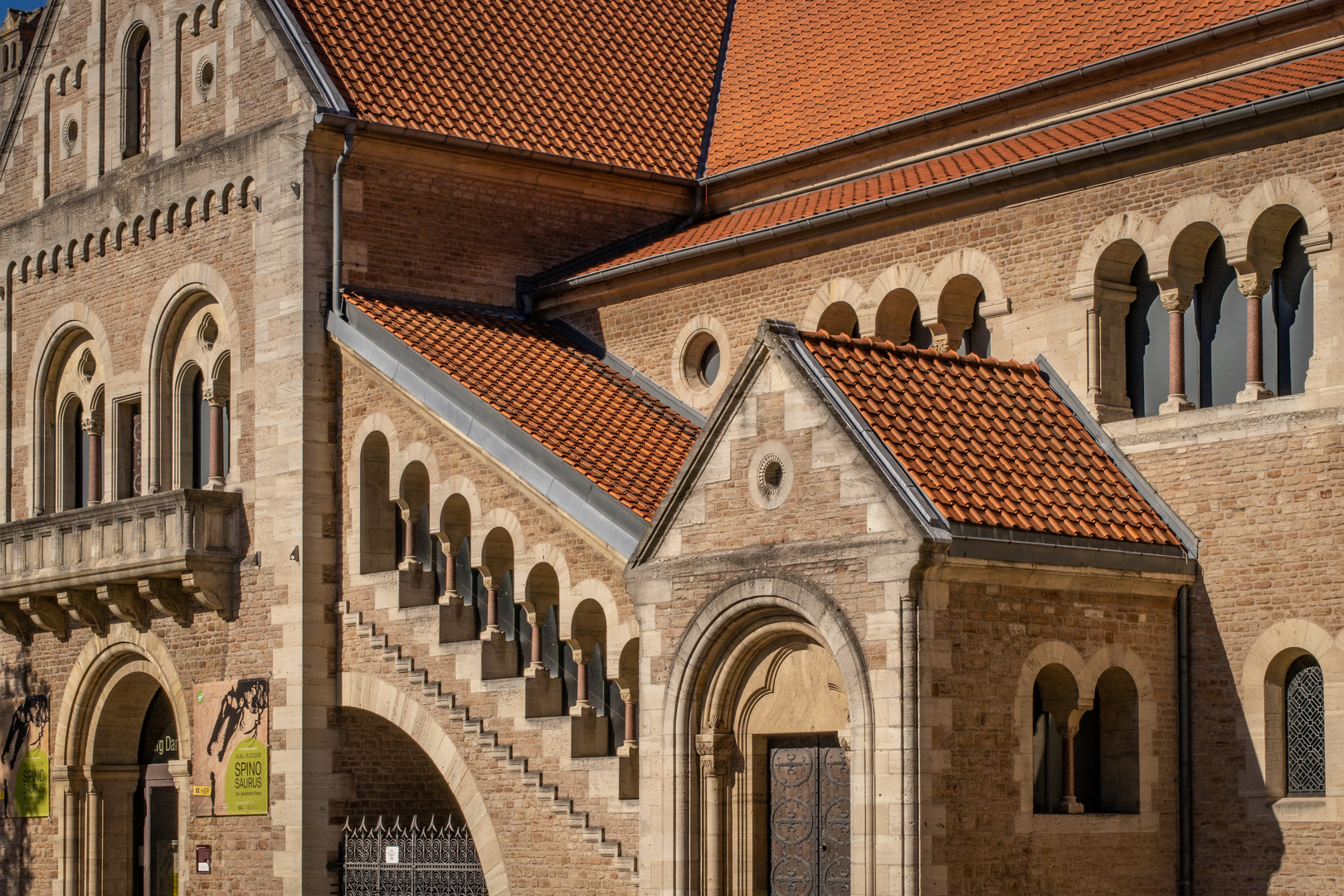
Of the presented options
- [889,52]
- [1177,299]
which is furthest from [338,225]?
[1177,299]

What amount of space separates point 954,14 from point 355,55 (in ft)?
24.0

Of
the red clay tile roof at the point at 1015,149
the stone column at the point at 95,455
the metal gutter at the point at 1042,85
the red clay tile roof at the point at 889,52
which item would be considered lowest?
the stone column at the point at 95,455

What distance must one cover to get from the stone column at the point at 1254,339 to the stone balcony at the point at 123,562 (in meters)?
12.1

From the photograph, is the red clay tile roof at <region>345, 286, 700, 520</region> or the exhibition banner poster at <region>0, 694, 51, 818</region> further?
the exhibition banner poster at <region>0, 694, 51, 818</region>

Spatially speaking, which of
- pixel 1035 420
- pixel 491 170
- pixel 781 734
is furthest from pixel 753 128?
pixel 781 734

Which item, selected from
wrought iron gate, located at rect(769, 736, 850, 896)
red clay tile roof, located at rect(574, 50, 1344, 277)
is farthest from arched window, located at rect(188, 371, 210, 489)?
wrought iron gate, located at rect(769, 736, 850, 896)

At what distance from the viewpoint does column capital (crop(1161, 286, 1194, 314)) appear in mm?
19734

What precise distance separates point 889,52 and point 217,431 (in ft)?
31.3

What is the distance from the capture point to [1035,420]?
19422 mm

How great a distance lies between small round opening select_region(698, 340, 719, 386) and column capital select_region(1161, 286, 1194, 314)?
6.38m

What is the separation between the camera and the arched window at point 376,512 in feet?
79.5

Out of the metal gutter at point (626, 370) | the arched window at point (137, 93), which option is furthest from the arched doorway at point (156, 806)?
the metal gutter at point (626, 370)

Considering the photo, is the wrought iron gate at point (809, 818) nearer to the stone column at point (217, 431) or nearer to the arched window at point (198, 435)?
the stone column at point (217, 431)

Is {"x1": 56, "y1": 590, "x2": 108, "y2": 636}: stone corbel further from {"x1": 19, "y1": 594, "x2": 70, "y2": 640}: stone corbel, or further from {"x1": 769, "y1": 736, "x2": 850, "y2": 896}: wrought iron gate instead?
{"x1": 769, "y1": 736, "x2": 850, "y2": 896}: wrought iron gate
